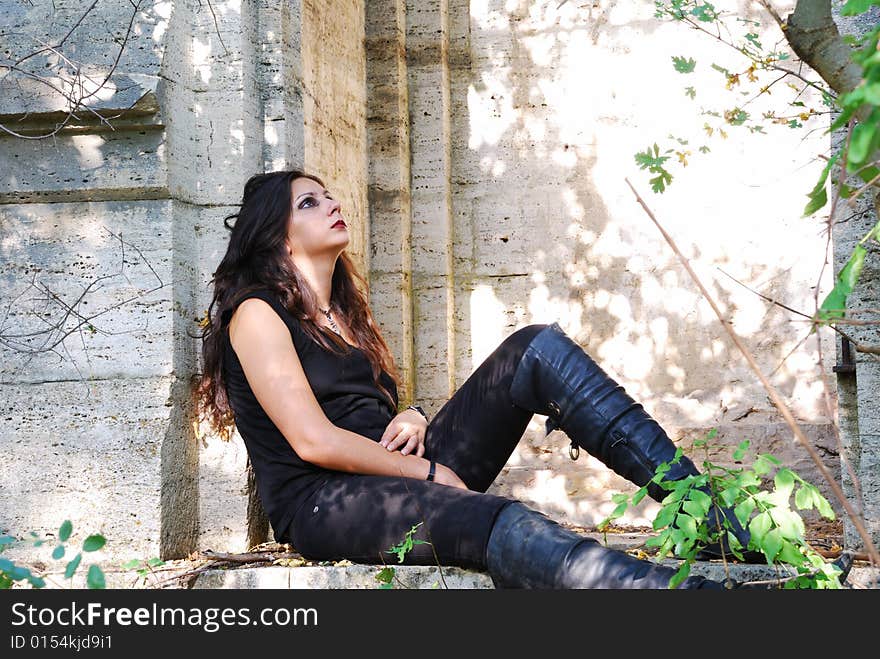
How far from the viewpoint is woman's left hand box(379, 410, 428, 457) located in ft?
11.0

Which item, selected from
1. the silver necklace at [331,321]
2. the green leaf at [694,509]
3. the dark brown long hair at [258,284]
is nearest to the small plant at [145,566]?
the dark brown long hair at [258,284]

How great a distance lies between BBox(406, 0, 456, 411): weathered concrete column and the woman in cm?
121

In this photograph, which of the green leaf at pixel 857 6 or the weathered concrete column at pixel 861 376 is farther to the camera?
the weathered concrete column at pixel 861 376

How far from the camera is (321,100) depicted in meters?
4.40

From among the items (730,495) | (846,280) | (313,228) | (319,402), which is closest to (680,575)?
(730,495)

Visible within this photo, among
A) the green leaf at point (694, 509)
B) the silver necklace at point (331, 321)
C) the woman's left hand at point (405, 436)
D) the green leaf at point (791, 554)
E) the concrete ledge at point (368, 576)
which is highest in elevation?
the silver necklace at point (331, 321)

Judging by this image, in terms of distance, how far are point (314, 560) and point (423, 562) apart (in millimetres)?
430

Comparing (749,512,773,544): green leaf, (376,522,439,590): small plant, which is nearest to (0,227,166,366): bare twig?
(376,522,439,590): small plant

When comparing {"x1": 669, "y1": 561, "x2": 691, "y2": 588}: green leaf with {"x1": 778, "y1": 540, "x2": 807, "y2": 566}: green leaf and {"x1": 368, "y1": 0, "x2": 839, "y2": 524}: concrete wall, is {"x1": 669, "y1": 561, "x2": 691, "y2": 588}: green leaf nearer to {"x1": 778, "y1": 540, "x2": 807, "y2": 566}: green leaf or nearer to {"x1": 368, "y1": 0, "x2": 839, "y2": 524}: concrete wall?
{"x1": 778, "y1": 540, "x2": 807, "y2": 566}: green leaf

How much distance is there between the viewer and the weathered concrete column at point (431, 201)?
4.98 meters

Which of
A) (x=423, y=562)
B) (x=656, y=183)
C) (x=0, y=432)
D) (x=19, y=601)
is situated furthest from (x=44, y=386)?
(x=656, y=183)

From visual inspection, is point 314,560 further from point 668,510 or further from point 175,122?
point 175,122

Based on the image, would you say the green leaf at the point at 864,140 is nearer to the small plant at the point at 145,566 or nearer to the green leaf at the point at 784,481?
the green leaf at the point at 784,481

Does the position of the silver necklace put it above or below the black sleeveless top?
above
